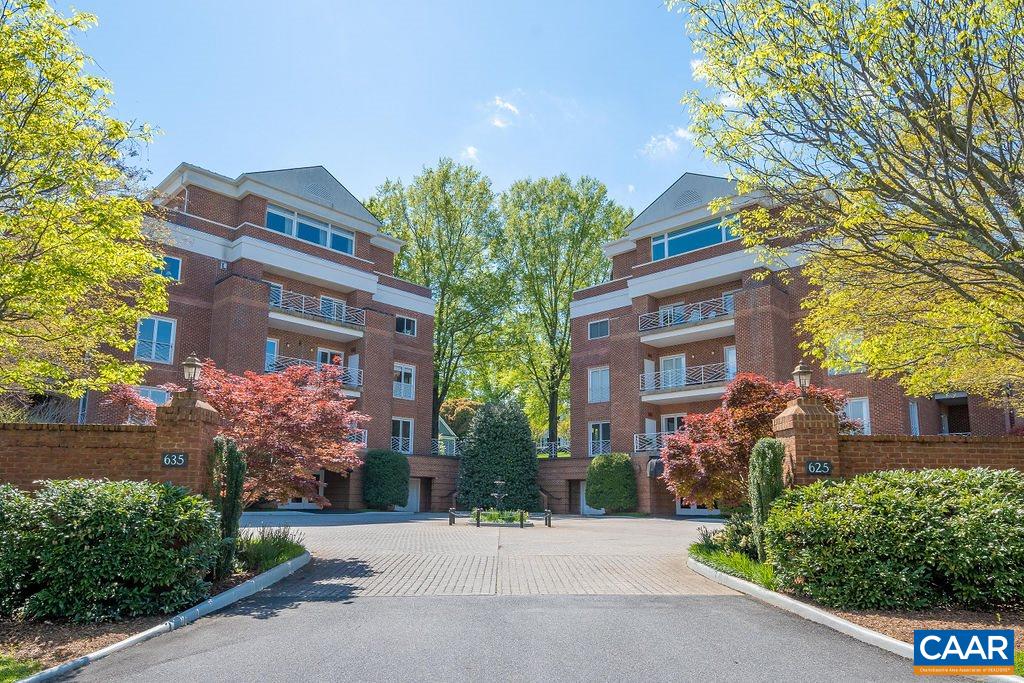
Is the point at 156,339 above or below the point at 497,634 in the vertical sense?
above

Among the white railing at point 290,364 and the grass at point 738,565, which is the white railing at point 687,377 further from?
the grass at point 738,565

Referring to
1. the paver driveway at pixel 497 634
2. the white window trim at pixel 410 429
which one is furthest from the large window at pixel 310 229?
the paver driveway at pixel 497 634

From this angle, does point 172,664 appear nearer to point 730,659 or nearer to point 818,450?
point 730,659

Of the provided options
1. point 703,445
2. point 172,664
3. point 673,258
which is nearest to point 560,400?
point 673,258

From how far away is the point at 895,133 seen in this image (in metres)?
9.18

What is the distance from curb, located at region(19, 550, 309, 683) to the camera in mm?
6066

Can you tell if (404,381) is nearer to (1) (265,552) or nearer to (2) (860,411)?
(2) (860,411)

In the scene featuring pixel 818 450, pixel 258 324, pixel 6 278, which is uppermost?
pixel 258 324

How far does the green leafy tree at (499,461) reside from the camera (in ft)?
105

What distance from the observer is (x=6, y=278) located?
866 centimetres

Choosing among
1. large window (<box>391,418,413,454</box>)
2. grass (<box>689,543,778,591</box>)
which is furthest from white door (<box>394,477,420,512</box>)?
grass (<box>689,543,778,591</box>)

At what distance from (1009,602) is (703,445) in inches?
207

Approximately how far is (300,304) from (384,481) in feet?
28.3

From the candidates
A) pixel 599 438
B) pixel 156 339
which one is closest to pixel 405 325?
pixel 599 438
